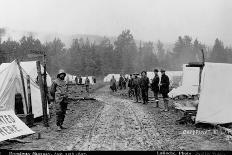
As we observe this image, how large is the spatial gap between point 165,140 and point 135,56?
125036 millimetres

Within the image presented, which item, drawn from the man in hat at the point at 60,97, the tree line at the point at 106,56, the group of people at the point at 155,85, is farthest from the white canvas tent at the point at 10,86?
the tree line at the point at 106,56

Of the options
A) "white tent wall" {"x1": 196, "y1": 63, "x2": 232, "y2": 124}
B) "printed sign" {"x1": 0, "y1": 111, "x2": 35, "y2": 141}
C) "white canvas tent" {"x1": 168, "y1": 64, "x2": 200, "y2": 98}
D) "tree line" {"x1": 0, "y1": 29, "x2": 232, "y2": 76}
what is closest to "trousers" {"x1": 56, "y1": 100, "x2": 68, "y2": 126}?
"printed sign" {"x1": 0, "y1": 111, "x2": 35, "y2": 141}

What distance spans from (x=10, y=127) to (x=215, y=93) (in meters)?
6.93

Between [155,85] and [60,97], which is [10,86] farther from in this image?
[155,85]

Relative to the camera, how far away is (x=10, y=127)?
10.3 metres

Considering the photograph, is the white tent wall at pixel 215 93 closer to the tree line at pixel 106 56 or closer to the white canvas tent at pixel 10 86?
the white canvas tent at pixel 10 86

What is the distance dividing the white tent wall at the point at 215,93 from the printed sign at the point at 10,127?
5.80 metres

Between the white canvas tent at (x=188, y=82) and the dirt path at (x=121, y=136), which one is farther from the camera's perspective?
the white canvas tent at (x=188, y=82)

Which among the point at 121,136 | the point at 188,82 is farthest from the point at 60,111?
the point at 188,82

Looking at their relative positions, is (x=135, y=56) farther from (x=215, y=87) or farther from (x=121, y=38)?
(x=215, y=87)

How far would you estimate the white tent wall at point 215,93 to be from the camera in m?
12.8

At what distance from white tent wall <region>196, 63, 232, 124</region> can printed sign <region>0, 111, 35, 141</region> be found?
580 centimetres

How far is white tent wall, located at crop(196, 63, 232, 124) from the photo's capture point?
12781 mm

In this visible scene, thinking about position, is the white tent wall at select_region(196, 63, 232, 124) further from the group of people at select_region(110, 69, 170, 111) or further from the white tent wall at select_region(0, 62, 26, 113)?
the white tent wall at select_region(0, 62, 26, 113)
